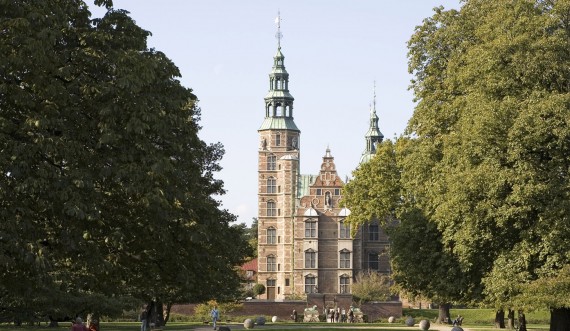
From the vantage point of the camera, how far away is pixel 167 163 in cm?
2223

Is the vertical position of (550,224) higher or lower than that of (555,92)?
A: lower

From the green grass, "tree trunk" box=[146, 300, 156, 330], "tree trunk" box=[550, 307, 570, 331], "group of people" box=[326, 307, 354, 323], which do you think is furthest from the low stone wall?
"tree trunk" box=[550, 307, 570, 331]

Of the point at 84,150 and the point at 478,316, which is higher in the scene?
the point at 84,150

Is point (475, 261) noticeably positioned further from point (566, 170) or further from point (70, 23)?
point (70, 23)

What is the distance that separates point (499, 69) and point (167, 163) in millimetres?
16069

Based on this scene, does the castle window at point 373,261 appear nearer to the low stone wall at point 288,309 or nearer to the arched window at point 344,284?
the arched window at point 344,284

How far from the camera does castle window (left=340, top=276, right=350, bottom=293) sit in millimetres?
105625

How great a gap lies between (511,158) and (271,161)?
79.8 m

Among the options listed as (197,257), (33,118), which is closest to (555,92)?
(197,257)

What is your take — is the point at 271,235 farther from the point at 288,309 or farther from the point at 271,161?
the point at 288,309

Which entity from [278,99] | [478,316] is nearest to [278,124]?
[278,99]

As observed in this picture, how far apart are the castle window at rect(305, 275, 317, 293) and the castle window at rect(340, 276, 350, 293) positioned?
106 inches

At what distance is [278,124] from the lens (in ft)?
374

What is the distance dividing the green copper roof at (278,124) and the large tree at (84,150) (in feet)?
283
